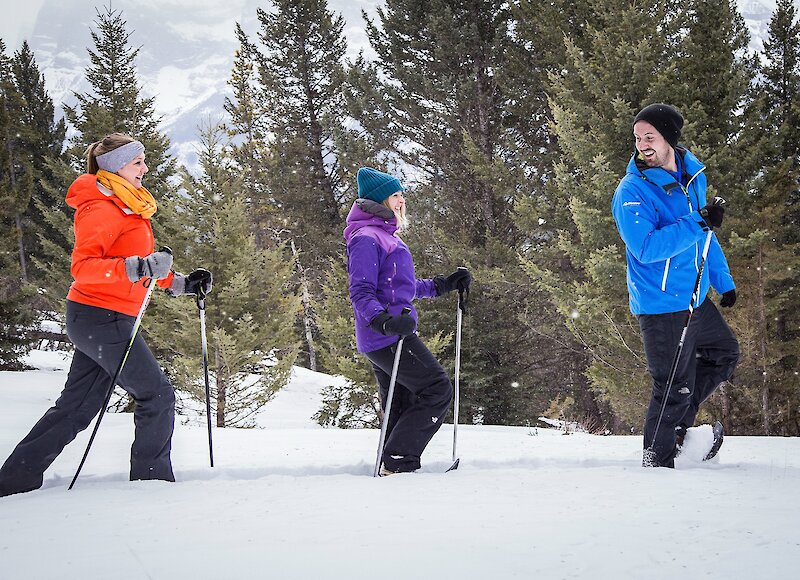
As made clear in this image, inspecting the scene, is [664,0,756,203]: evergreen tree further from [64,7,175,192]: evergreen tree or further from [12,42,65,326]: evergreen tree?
[12,42,65,326]: evergreen tree

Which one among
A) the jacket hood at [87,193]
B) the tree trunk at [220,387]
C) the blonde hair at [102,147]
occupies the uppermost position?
the blonde hair at [102,147]

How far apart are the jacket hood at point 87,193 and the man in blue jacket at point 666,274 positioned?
2.82m

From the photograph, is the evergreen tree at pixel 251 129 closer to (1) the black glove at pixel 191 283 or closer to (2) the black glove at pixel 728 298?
(1) the black glove at pixel 191 283

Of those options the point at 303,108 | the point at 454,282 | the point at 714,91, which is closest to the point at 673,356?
the point at 454,282

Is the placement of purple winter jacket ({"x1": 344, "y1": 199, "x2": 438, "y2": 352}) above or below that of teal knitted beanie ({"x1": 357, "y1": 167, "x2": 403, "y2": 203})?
below

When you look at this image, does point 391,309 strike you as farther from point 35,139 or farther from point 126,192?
point 35,139

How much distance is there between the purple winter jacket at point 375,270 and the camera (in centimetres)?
361

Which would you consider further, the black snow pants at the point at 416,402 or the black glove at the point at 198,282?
the black glove at the point at 198,282

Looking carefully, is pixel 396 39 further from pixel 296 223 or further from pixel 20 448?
pixel 20 448

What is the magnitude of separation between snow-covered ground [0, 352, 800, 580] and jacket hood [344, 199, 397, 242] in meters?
1.50

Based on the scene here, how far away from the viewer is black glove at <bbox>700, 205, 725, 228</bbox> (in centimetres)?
353

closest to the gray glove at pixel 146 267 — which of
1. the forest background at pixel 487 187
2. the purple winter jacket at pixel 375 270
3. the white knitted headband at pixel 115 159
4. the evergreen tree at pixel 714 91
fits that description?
the white knitted headband at pixel 115 159

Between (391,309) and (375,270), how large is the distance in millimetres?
279

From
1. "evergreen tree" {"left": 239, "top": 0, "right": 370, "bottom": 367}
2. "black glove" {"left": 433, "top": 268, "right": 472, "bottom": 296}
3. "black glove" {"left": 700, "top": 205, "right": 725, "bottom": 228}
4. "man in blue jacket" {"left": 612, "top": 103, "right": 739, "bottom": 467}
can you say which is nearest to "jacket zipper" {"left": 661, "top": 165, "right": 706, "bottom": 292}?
"man in blue jacket" {"left": 612, "top": 103, "right": 739, "bottom": 467}
